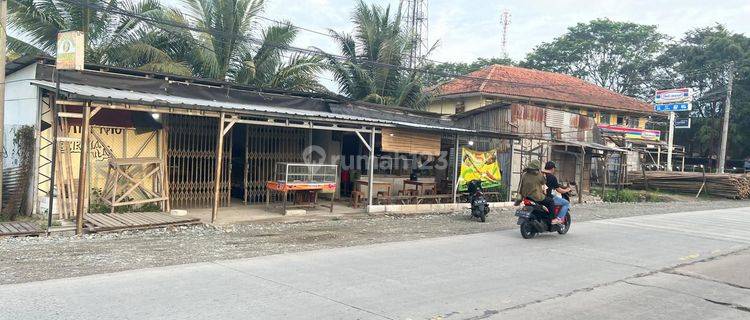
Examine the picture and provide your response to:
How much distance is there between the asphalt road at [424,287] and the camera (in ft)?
17.0

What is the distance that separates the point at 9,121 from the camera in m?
12.0

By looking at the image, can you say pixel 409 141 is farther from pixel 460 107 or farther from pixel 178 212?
pixel 460 107

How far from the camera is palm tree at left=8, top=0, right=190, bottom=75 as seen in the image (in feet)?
54.7

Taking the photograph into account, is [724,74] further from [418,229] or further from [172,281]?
[172,281]

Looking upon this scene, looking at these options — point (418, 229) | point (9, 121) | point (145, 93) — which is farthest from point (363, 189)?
point (9, 121)

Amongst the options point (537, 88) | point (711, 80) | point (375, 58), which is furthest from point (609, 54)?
point (375, 58)

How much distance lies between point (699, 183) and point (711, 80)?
19.4 metres

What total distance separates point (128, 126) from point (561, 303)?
10.1m

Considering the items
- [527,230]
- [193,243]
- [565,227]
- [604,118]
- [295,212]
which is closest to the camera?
[193,243]

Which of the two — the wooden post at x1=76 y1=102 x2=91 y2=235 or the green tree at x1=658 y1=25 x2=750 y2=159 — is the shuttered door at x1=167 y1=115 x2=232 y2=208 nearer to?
the wooden post at x1=76 y1=102 x2=91 y2=235

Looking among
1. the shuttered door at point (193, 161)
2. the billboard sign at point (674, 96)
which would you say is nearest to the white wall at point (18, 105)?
the shuttered door at point (193, 161)

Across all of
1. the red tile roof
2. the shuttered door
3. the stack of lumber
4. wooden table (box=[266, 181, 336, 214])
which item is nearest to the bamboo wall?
the shuttered door

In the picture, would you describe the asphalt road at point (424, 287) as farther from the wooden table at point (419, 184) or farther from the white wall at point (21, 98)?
the white wall at point (21, 98)

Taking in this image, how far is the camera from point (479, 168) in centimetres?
1611
